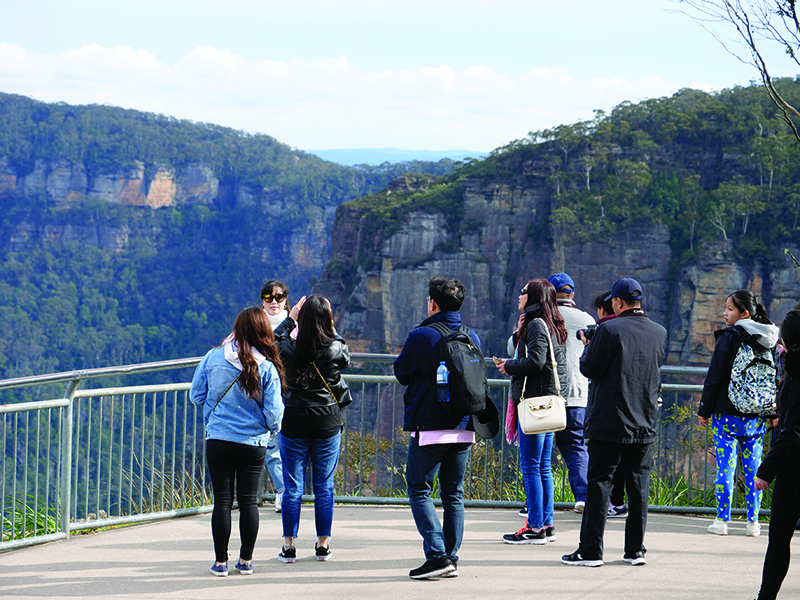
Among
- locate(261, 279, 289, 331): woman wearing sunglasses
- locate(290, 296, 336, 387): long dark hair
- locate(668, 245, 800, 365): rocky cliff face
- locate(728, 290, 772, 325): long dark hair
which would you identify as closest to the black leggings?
locate(728, 290, 772, 325): long dark hair

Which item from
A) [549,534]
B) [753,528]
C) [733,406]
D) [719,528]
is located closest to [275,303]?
[549,534]

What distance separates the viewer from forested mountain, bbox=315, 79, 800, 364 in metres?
52.0

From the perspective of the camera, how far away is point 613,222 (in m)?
57.0

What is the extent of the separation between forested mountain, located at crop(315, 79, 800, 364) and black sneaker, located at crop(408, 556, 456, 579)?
46.4m

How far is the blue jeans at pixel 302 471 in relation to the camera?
4.57 metres

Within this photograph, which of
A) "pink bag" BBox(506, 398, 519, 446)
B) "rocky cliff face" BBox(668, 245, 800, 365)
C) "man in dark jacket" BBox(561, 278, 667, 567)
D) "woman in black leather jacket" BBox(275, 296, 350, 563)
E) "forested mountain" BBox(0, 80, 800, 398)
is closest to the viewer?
"man in dark jacket" BBox(561, 278, 667, 567)

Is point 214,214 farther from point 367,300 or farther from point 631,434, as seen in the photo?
point 631,434

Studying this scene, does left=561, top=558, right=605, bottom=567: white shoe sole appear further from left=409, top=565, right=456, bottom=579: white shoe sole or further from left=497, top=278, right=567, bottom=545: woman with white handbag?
left=409, top=565, right=456, bottom=579: white shoe sole

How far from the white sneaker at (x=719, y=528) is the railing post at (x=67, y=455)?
3852mm

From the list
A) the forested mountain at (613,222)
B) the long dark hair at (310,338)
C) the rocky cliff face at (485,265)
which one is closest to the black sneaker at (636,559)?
the long dark hair at (310,338)

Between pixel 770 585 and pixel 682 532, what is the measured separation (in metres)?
1.90

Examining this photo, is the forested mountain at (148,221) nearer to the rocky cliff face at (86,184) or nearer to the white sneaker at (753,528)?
the rocky cliff face at (86,184)

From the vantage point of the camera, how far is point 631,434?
172 inches

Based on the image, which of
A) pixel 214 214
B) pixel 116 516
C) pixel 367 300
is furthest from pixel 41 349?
pixel 116 516
